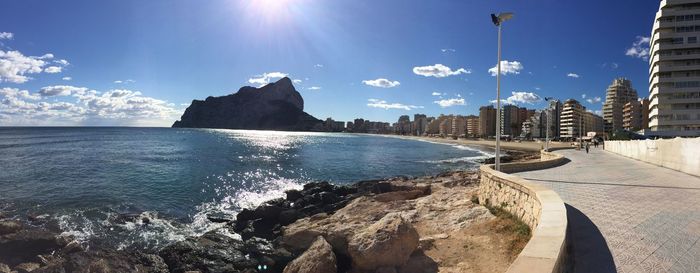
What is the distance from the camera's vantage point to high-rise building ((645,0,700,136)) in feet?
221

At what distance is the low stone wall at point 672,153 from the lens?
17.5 metres

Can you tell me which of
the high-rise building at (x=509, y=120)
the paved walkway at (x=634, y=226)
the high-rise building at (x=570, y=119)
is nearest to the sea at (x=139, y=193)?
the paved walkway at (x=634, y=226)

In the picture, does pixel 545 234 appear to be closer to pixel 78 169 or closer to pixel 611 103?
pixel 78 169

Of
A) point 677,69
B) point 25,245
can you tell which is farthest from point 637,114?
point 25,245

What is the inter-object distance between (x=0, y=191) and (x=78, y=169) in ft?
41.0

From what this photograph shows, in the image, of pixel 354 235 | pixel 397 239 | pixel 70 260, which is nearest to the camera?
pixel 397 239

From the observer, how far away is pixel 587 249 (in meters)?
6.51

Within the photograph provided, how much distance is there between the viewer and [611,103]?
166 m

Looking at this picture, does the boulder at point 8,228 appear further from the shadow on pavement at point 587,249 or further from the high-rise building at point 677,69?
the high-rise building at point 677,69

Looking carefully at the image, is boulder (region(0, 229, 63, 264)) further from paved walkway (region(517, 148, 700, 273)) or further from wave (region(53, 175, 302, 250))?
paved walkway (region(517, 148, 700, 273))

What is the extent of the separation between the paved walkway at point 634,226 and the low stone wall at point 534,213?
619 millimetres

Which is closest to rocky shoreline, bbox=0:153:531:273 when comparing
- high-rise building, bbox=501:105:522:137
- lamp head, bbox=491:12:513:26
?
lamp head, bbox=491:12:513:26

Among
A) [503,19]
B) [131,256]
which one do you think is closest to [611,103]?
Answer: [503,19]

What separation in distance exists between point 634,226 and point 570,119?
5987 inches
